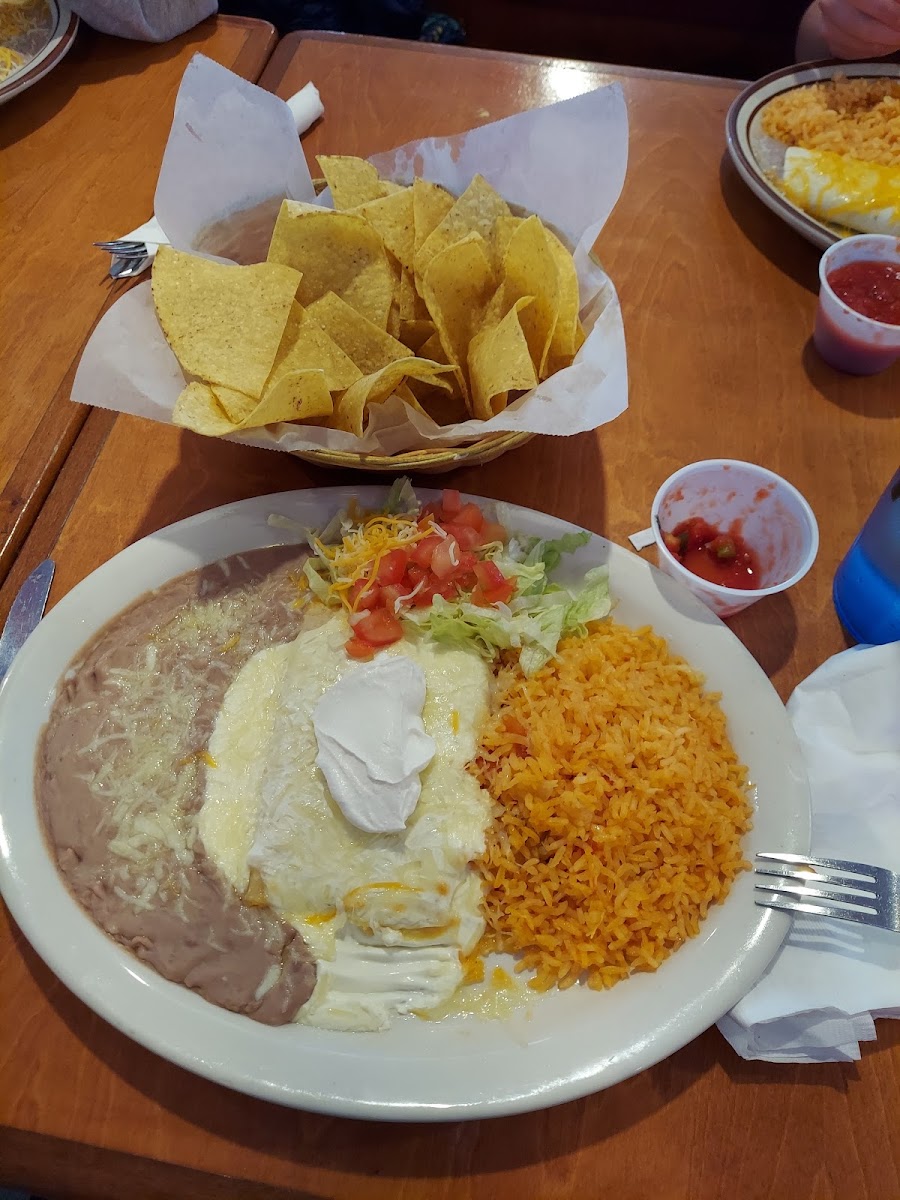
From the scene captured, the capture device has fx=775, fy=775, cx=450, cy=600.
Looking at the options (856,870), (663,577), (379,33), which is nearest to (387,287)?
(663,577)

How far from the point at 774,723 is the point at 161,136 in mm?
2480

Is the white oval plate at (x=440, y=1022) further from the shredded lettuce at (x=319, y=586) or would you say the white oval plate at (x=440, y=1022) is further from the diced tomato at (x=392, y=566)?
the diced tomato at (x=392, y=566)

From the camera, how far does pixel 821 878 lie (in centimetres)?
125

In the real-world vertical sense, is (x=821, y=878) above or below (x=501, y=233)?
below

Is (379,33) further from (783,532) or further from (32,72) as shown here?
(783,532)

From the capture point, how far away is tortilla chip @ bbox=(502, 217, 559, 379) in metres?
1.56

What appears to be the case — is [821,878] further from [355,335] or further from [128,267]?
[128,267]

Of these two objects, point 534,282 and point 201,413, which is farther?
point 534,282

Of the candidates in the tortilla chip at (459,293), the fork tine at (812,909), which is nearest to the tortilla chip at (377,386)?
the tortilla chip at (459,293)

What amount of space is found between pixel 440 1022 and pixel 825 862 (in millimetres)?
674

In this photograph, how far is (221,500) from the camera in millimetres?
1810

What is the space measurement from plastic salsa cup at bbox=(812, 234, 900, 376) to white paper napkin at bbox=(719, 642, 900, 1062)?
81cm

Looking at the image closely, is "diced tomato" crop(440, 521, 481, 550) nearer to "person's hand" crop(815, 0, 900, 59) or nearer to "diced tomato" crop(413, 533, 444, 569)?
"diced tomato" crop(413, 533, 444, 569)

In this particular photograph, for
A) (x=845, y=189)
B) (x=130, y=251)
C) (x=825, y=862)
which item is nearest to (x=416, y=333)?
(x=130, y=251)
